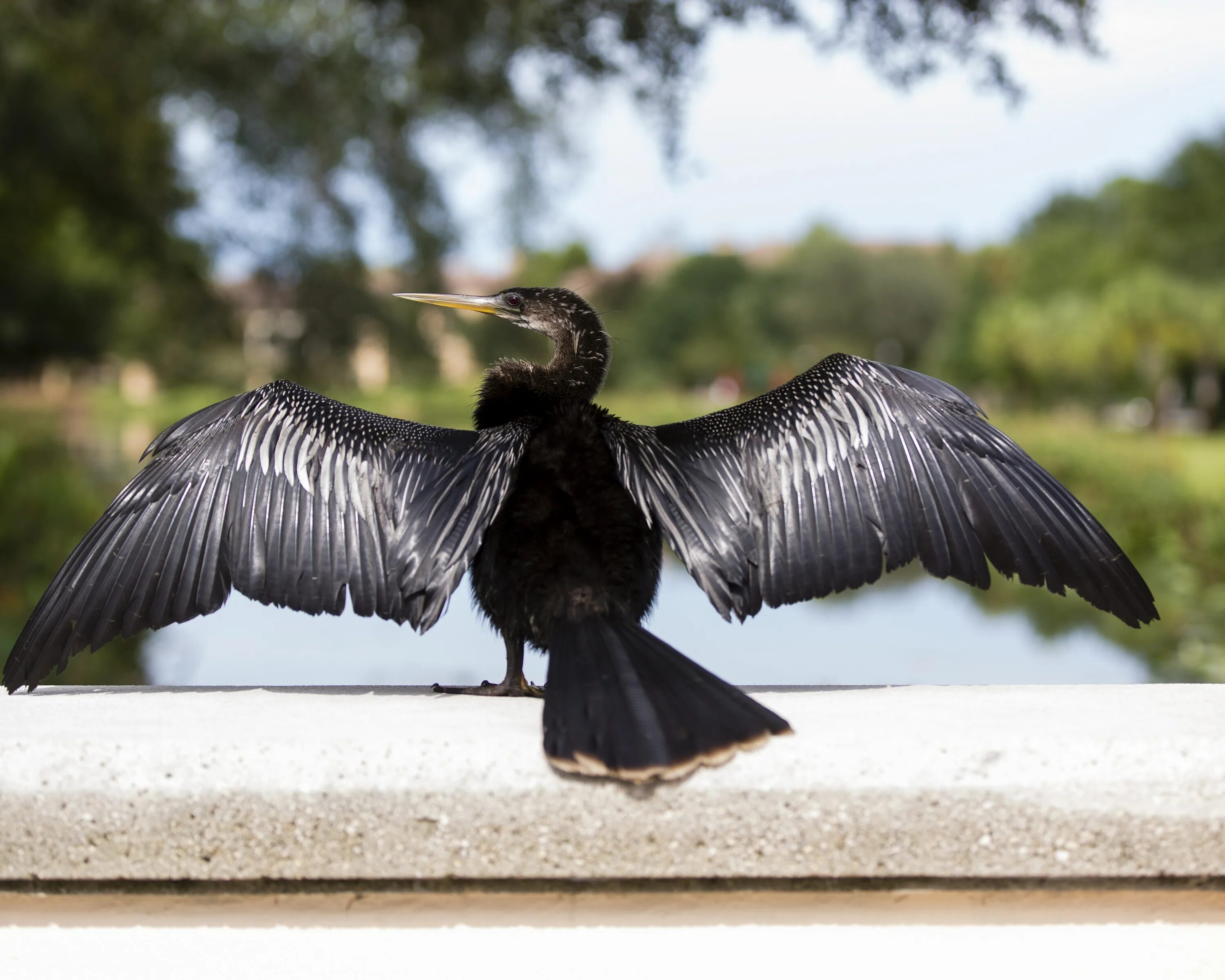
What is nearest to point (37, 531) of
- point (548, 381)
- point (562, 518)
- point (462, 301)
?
point (462, 301)

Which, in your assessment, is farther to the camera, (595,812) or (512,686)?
(512,686)

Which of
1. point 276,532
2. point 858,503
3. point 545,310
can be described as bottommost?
point 276,532

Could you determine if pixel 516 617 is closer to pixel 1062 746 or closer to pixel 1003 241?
pixel 1062 746

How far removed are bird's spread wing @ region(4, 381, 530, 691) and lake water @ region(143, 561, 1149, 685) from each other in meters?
5.30

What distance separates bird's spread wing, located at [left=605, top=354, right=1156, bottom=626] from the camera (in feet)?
7.52

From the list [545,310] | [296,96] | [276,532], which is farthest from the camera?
[296,96]

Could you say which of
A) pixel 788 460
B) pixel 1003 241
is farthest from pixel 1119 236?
pixel 788 460

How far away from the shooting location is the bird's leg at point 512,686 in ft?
7.87

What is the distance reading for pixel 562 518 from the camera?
2.40 m

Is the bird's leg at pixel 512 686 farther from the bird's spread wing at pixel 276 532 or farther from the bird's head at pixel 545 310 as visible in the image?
the bird's head at pixel 545 310

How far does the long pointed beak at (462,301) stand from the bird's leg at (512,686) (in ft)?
3.39

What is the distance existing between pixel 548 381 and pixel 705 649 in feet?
24.2

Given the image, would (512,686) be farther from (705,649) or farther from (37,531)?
(37,531)

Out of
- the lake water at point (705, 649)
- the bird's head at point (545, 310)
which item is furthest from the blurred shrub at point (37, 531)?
the bird's head at point (545, 310)
